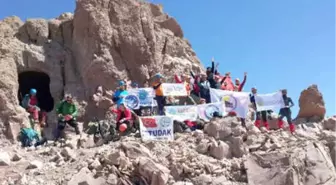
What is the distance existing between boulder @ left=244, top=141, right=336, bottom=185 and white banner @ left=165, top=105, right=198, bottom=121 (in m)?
2.75

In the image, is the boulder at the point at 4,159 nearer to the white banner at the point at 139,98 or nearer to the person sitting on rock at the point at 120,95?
the person sitting on rock at the point at 120,95

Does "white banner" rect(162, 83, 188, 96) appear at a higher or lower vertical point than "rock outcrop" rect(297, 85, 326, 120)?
higher

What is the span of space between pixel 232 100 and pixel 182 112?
78.0 inches

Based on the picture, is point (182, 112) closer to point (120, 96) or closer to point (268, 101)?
point (120, 96)

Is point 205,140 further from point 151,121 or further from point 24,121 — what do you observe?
point 24,121

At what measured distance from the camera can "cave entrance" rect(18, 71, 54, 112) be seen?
20.9 m

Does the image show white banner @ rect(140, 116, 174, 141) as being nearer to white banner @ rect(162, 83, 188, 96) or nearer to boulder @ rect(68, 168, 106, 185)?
white banner @ rect(162, 83, 188, 96)

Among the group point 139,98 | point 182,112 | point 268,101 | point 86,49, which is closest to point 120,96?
point 139,98

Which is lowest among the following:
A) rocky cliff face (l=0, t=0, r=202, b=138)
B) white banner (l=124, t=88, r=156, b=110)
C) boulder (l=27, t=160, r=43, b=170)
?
boulder (l=27, t=160, r=43, b=170)

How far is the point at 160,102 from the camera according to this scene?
14492 millimetres

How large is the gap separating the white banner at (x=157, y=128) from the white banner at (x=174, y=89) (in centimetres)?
189

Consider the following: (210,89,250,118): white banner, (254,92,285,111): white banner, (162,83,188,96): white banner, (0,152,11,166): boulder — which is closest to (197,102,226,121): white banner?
(210,89,250,118): white banner

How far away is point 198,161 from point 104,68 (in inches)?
327

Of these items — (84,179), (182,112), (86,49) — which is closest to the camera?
(84,179)
